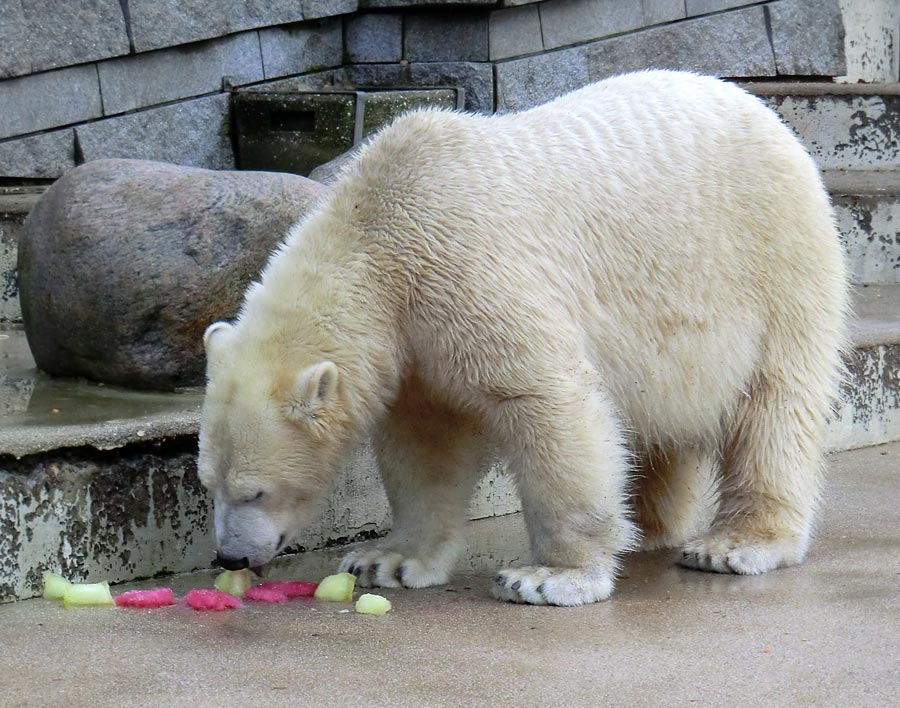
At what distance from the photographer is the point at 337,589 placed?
11.0 ft

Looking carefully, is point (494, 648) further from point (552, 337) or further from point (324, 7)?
point (324, 7)

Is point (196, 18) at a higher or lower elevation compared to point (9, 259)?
higher

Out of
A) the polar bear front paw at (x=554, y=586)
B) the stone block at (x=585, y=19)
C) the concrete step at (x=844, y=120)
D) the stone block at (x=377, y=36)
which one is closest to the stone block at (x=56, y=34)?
the stone block at (x=377, y=36)

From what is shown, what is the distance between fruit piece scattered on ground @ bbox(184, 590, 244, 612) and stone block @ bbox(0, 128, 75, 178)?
3.49 meters

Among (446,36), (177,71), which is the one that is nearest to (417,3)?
(446,36)

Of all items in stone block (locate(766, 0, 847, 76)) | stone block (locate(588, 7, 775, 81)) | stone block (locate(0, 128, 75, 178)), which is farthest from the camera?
stone block (locate(766, 0, 847, 76))

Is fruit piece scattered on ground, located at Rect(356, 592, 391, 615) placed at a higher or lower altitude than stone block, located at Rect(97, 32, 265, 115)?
lower

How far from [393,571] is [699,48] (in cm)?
495

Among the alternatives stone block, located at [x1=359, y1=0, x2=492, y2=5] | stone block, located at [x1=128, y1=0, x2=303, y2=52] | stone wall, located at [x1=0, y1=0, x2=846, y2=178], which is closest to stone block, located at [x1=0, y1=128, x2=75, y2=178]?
stone wall, located at [x1=0, y1=0, x2=846, y2=178]

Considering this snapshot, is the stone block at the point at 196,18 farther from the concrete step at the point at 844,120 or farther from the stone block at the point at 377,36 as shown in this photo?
the concrete step at the point at 844,120

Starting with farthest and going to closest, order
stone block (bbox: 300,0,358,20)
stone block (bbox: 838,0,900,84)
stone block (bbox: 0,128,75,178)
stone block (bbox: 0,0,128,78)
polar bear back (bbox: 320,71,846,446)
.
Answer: stone block (bbox: 838,0,900,84)
stone block (bbox: 300,0,358,20)
stone block (bbox: 0,128,75,178)
stone block (bbox: 0,0,128,78)
polar bear back (bbox: 320,71,846,446)

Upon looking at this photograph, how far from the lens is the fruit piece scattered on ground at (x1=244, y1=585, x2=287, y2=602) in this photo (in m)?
3.33

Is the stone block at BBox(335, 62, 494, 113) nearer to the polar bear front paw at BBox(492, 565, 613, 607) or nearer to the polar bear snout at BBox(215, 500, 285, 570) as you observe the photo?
the polar bear front paw at BBox(492, 565, 613, 607)

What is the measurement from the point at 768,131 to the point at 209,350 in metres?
1.59
